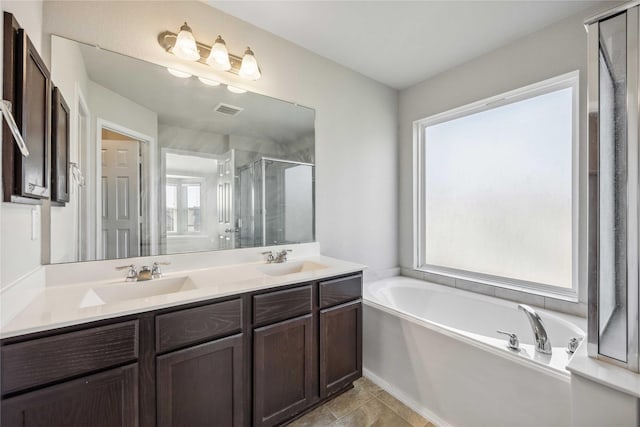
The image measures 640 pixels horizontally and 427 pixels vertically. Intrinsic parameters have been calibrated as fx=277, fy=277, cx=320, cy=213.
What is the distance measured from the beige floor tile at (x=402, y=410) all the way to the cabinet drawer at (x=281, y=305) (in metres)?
0.89

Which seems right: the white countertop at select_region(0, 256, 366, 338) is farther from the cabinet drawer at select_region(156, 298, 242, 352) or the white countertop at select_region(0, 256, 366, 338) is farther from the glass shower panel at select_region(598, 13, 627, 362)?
the glass shower panel at select_region(598, 13, 627, 362)

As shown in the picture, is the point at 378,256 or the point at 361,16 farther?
the point at 378,256

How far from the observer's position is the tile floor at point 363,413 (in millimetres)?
1674

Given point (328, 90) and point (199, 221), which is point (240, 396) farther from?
point (328, 90)

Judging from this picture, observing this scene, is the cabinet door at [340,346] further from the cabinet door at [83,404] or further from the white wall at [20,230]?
the white wall at [20,230]

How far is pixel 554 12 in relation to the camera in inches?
74.3

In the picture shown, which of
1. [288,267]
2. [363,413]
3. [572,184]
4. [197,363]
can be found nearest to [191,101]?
[288,267]

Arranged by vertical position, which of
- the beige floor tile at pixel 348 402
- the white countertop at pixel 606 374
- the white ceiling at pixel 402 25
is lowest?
the beige floor tile at pixel 348 402

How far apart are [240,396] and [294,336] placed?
39 cm

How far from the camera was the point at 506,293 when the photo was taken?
229cm

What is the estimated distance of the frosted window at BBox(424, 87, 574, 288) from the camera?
81.6 inches

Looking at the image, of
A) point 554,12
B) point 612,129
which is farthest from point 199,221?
point 554,12

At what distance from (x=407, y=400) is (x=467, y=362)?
0.56 m

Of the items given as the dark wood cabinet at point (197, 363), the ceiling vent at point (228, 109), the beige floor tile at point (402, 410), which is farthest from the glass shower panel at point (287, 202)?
the beige floor tile at point (402, 410)
